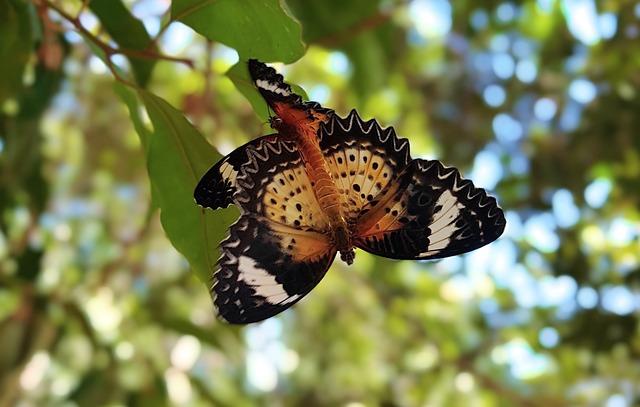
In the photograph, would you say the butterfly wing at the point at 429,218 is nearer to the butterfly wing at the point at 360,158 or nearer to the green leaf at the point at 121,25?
the butterfly wing at the point at 360,158

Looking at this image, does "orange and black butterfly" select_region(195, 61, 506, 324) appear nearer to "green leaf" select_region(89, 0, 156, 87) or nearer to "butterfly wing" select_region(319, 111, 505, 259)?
"butterfly wing" select_region(319, 111, 505, 259)

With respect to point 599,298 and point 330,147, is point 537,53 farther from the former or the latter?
point 330,147

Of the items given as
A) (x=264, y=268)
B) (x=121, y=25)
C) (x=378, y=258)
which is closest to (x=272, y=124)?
A: (x=264, y=268)

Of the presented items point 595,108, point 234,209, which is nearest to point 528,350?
point 595,108

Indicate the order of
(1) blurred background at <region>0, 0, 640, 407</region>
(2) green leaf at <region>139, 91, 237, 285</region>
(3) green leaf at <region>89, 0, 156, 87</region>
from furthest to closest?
(1) blurred background at <region>0, 0, 640, 407</region>, (3) green leaf at <region>89, 0, 156, 87</region>, (2) green leaf at <region>139, 91, 237, 285</region>

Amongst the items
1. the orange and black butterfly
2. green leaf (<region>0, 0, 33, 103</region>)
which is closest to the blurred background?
green leaf (<region>0, 0, 33, 103</region>)

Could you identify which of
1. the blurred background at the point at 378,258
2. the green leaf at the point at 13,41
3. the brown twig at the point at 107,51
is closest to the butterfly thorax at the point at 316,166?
the brown twig at the point at 107,51
